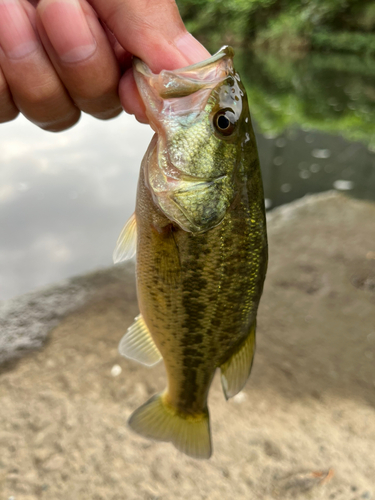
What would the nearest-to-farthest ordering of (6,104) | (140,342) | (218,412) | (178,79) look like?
(178,79)
(6,104)
(140,342)
(218,412)

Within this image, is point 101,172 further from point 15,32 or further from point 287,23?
point 287,23

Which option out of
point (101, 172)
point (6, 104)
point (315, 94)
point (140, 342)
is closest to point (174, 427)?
point (140, 342)

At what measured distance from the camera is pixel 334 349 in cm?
421

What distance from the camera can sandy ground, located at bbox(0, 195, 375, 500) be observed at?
9.31ft

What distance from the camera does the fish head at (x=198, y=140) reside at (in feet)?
4.26

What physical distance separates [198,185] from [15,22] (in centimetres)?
75

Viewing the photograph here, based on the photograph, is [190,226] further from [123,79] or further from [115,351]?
[115,351]

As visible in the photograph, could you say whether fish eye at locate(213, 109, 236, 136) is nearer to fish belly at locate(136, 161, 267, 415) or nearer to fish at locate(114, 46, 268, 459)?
fish at locate(114, 46, 268, 459)

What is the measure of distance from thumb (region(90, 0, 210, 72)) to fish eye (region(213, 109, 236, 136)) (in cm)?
19

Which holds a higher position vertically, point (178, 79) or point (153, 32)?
point (153, 32)

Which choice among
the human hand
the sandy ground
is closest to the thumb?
the human hand

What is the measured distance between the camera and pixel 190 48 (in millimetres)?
1305

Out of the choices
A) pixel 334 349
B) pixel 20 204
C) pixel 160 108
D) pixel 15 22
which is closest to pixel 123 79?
pixel 160 108

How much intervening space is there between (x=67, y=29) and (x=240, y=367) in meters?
1.36
